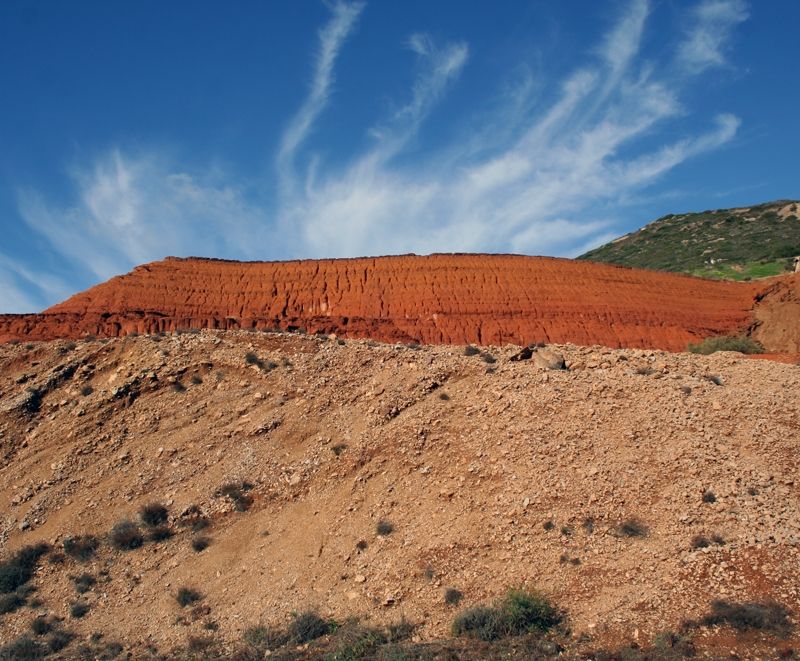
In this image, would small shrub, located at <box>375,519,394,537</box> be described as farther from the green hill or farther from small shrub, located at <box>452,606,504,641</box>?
the green hill

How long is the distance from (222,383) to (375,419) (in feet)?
16.1

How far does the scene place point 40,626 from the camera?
14000 mm

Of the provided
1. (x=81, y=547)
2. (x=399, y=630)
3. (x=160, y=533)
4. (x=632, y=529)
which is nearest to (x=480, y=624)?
(x=399, y=630)

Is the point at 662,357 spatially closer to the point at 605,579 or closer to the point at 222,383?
the point at 605,579

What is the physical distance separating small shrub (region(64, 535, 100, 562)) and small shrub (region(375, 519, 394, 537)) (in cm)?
627

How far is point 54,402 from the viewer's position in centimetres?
2033

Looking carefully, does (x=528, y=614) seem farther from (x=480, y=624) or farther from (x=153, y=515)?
(x=153, y=515)

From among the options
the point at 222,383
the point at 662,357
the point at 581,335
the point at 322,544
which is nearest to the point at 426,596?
the point at 322,544

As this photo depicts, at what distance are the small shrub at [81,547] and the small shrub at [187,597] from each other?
8.87ft

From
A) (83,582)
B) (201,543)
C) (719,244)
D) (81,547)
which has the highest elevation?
(719,244)

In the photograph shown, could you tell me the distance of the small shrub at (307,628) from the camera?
42.1 ft

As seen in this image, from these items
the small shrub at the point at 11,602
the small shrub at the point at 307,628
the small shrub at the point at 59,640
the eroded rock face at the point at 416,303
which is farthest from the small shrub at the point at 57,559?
the eroded rock face at the point at 416,303

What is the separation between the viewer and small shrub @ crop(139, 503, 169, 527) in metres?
16.4

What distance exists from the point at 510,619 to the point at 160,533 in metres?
8.14
